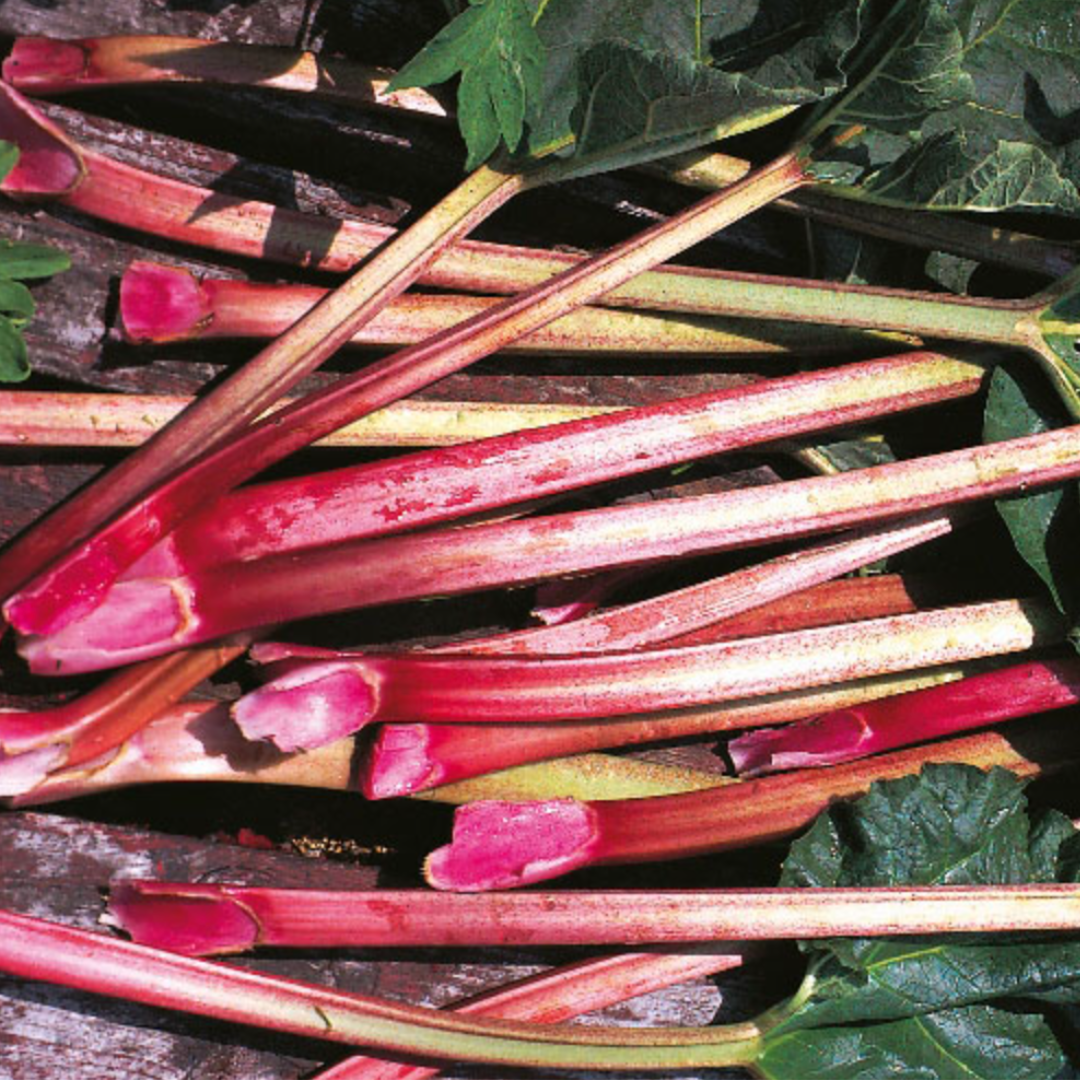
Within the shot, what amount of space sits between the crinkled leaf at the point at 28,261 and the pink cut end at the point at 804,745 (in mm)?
1184

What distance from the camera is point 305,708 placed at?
1.96m

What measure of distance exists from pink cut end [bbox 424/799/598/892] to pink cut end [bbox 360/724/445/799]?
0.07 m

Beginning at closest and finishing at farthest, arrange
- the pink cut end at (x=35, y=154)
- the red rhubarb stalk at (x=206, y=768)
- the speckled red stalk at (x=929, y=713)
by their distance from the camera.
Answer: the pink cut end at (x=35, y=154) → the red rhubarb stalk at (x=206, y=768) → the speckled red stalk at (x=929, y=713)

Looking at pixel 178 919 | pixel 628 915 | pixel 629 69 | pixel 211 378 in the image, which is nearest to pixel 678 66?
pixel 629 69

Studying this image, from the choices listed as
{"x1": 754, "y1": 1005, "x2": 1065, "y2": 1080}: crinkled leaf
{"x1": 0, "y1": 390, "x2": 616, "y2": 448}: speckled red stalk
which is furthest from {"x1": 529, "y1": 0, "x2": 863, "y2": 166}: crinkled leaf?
{"x1": 754, "y1": 1005, "x2": 1065, "y2": 1080}: crinkled leaf

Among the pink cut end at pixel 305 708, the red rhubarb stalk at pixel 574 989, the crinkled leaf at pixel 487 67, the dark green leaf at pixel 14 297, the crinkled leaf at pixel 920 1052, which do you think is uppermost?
the crinkled leaf at pixel 487 67

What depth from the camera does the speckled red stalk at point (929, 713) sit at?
223 cm

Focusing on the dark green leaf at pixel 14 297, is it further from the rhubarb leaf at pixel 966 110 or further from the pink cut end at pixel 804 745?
the pink cut end at pixel 804 745

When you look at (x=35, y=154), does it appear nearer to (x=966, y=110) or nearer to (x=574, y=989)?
(x=966, y=110)

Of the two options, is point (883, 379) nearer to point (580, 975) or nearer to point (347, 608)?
point (347, 608)

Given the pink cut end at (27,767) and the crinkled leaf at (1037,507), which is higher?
the crinkled leaf at (1037,507)

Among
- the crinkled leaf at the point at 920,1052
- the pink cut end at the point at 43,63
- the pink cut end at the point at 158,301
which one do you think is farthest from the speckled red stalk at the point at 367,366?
the crinkled leaf at the point at 920,1052

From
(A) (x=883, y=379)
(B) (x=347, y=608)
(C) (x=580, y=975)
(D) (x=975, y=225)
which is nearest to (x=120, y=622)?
(B) (x=347, y=608)

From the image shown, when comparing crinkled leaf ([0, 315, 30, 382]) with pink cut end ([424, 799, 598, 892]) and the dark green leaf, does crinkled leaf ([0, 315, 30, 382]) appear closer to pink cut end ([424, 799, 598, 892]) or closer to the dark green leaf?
the dark green leaf
